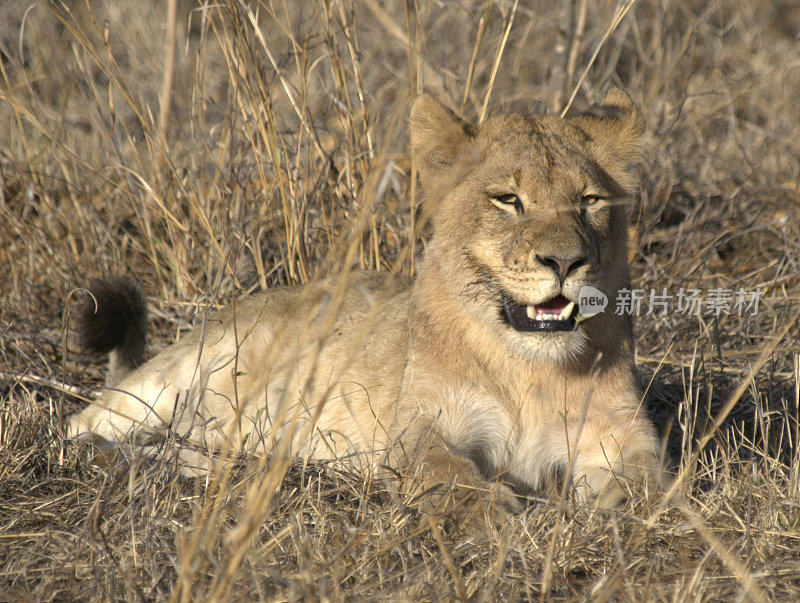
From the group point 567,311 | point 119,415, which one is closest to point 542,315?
point 567,311

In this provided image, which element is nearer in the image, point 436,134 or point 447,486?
point 447,486

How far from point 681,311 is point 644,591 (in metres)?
2.69

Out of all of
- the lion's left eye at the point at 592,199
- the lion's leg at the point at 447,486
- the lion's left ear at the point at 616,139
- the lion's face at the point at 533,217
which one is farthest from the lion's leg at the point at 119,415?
the lion's left ear at the point at 616,139

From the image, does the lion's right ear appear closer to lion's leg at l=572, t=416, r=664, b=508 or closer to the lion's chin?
the lion's chin

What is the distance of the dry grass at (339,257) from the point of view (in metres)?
2.53

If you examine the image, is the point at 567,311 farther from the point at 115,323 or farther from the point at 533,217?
the point at 115,323

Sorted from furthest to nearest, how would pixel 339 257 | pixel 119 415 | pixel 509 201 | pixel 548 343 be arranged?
1. pixel 119 415
2. pixel 509 201
3. pixel 548 343
4. pixel 339 257

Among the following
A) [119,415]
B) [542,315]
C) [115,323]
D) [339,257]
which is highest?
[339,257]

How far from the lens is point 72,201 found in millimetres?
5434

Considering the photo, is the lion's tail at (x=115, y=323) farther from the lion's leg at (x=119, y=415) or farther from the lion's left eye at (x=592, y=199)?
the lion's left eye at (x=592, y=199)

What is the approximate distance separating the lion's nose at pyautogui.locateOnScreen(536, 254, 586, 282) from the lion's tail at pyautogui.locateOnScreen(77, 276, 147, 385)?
207 cm

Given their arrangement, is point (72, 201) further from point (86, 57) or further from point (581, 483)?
point (581, 483)

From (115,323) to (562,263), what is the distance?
7.22 ft

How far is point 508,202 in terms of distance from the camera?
3.25 meters
